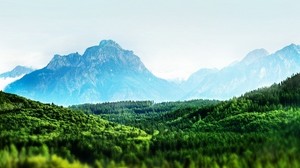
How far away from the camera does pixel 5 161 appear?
190 m

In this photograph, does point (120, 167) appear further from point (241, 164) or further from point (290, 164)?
point (290, 164)

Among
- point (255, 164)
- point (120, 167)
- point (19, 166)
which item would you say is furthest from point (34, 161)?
point (255, 164)

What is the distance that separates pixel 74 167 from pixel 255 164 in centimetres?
6398

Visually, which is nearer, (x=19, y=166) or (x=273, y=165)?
(x=19, y=166)

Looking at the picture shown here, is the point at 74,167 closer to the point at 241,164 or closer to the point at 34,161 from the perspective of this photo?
the point at 34,161

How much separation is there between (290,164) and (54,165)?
3150 inches

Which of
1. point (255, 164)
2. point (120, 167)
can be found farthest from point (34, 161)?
point (255, 164)

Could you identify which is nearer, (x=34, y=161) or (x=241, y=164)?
(x=34, y=161)

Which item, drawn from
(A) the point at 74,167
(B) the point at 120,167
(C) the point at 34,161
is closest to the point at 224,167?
(B) the point at 120,167

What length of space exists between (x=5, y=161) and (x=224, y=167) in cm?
7583

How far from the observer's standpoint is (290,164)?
18788cm

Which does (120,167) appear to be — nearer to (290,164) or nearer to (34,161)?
(34,161)

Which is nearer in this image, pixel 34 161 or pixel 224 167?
pixel 34 161

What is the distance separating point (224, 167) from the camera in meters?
191
